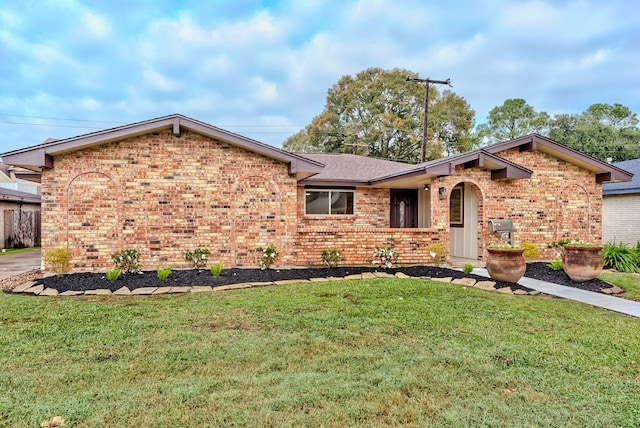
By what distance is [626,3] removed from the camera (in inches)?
470

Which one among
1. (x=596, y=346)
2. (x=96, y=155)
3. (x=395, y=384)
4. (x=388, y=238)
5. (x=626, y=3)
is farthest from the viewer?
(x=626, y=3)

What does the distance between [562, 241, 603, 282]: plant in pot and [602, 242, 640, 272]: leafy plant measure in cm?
264

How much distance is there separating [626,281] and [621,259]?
229 centimetres

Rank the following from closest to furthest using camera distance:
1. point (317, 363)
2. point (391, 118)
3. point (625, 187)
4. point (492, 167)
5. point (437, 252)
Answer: point (317, 363), point (437, 252), point (492, 167), point (625, 187), point (391, 118)

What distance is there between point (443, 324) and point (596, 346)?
1613 millimetres

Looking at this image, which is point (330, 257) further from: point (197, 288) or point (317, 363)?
point (317, 363)

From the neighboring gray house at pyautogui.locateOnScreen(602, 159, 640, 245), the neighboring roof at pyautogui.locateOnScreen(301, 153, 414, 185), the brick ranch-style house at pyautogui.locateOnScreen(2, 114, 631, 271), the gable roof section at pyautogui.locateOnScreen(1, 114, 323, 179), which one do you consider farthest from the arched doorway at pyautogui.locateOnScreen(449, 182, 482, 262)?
the neighboring gray house at pyautogui.locateOnScreen(602, 159, 640, 245)

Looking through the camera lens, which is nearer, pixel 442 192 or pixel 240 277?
pixel 240 277

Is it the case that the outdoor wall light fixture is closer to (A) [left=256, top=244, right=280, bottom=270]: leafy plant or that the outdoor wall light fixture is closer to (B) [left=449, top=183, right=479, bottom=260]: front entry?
(B) [left=449, top=183, right=479, bottom=260]: front entry

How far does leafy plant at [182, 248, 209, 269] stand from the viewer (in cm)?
849

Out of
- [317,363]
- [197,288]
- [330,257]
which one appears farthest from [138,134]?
[317,363]

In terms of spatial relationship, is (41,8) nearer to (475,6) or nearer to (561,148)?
(475,6)

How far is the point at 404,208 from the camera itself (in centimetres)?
1418

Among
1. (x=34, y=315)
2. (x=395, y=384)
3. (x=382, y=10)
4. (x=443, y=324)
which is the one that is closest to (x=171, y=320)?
(x=34, y=315)
